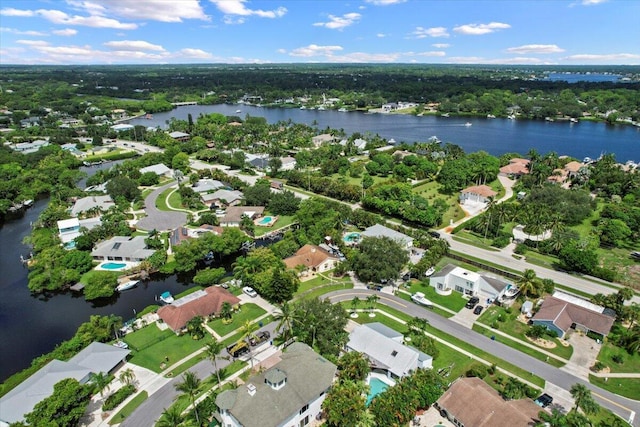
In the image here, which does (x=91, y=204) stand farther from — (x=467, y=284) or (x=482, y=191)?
(x=482, y=191)

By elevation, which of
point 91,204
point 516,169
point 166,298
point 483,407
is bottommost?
point 166,298

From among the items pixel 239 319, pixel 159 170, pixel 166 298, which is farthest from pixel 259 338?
pixel 159 170

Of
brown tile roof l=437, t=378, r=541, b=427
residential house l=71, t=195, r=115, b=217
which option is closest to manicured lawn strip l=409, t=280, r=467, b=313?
brown tile roof l=437, t=378, r=541, b=427

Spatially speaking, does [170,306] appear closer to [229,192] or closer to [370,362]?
[370,362]

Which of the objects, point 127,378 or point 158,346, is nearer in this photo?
point 127,378

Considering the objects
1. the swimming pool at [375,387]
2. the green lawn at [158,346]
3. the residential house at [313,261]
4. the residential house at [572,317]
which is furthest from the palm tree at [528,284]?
the green lawn at [158,346]

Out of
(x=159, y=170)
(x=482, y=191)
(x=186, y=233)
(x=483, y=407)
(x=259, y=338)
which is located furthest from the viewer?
(x=159, y=170)
